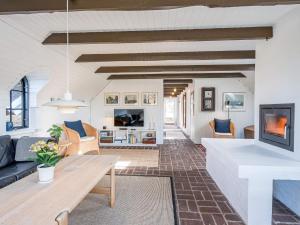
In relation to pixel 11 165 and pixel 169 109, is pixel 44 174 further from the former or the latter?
pixel 169 109

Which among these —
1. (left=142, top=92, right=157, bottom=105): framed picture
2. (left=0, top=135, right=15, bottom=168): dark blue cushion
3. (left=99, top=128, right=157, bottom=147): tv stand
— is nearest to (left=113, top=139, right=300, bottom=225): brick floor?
(left=99, top=128, right=157, bottom=147): tv stand

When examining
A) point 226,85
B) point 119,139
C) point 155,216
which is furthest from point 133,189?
point 226,85

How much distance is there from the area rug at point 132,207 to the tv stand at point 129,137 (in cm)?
348

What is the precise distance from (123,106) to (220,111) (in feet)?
11.1

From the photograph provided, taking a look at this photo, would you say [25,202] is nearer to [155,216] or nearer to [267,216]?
[155,216]

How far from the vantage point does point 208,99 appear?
284 inches

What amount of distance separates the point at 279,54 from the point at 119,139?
5.40m

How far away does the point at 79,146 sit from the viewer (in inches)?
194

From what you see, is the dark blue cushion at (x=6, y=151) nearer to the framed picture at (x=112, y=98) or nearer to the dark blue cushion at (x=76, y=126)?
the dark blue cushion at (x=76, y=126)

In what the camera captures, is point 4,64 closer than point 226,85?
Yes

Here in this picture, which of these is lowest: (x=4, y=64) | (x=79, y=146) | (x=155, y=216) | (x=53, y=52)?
(x=155, y=216)

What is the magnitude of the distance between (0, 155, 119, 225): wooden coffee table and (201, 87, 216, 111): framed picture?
5.30 metres

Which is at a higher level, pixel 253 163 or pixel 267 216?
pixel 253 163

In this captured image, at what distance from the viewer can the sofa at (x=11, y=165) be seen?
275 cm
